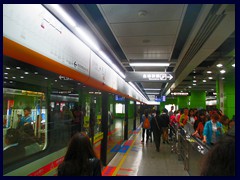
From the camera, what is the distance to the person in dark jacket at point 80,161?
1.88 m

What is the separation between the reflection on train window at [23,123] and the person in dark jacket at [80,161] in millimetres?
987

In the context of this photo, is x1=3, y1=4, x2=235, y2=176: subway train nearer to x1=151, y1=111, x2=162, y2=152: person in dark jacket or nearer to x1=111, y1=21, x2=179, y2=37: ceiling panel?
x1=111, y1=21, x2=179, y2=37: ceiling panel

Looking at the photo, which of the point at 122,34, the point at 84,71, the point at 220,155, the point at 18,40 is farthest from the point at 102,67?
the point at 220,155

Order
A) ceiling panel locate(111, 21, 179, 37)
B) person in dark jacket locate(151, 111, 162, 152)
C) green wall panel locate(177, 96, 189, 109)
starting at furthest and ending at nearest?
1. green wall panel locate(177, 96, 189, 109)
2. person in dark jacket locate(151, 111, 162, 152)
3. ceiling panel locate(111, 21, 179, 37)

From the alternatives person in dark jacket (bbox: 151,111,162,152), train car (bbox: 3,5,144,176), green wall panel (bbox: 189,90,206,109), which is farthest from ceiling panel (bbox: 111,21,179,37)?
green wall panel (bbox: 189,90,206,109)

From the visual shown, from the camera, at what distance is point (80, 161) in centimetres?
193

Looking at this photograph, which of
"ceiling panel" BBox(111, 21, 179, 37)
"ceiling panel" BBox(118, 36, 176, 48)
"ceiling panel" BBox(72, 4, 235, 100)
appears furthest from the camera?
"ceiling panel" BBox(118, 36, 176, 48)

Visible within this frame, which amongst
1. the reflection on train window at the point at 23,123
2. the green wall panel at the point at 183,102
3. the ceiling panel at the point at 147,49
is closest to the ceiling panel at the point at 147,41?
the ceiling panel at the point at 147,49

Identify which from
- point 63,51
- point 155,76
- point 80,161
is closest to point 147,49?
point 63,51

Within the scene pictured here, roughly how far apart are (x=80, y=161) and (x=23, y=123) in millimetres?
1279

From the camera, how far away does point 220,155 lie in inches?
54.2

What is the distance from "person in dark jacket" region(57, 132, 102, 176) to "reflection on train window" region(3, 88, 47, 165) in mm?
987

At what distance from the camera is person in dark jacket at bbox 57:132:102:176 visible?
188 centimetres
